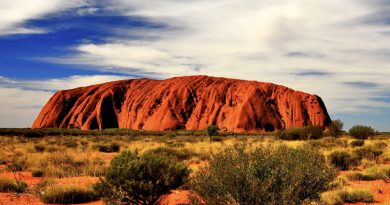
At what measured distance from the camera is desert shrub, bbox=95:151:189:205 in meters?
7.22

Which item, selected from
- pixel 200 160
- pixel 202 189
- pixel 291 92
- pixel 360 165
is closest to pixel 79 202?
pixel 202 189

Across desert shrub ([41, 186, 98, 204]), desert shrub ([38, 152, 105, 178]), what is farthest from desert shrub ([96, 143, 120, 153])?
desert shrub ([41, 186, 98, 204])

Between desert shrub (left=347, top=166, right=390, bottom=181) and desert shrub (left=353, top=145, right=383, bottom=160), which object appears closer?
desert shrub (left=347, top=166, right=390, bottom=181)

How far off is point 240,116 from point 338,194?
223 feet

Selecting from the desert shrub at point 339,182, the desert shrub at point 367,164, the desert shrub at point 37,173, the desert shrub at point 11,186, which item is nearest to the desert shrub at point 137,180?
the desert shrub at point 11,186

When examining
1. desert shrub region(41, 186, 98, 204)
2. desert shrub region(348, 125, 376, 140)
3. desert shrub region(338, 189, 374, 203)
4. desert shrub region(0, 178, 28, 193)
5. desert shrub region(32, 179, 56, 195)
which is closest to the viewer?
desert shrub region(41, 186, 98, 204)

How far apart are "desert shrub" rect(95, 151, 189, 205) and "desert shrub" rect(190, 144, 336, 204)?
126 centimetres

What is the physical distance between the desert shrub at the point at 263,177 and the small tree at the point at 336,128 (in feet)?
126

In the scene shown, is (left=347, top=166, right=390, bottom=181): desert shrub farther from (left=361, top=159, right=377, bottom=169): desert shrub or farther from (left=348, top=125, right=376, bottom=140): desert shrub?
(left=348, top=125, right=376, bottom=140): desert shrub

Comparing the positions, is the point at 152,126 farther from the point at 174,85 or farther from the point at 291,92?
the point at 291,92

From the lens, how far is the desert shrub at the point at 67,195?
896 cm

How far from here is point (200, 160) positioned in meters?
17.8

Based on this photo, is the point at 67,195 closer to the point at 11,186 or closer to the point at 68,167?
the point at 11,186

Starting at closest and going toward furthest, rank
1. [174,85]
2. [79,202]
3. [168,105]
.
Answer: [79,202], [168,105], [174,85]
